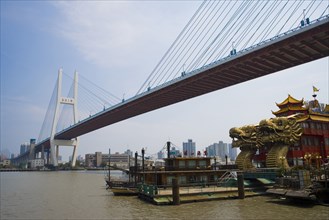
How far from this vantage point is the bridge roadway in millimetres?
29156

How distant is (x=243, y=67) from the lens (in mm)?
38312

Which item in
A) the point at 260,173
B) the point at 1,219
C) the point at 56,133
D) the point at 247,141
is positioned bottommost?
the point at 1,219

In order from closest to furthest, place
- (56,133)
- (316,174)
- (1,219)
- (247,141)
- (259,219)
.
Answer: (259,219) < (1,219) < (316,174) < (247,141) < (56,133)

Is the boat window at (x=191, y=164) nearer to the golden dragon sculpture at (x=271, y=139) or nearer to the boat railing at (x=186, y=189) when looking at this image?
the boat railing at (x=186, y=189)

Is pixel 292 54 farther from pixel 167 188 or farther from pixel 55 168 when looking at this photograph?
pixel 55 168

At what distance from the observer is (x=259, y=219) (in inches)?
673

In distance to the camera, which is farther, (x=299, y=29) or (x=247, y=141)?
(x=247, y=141)

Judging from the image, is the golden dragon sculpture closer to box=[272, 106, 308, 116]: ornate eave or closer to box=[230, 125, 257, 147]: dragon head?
box=[230, 125, 257, 147]: dragon head

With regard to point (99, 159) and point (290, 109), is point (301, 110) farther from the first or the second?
point (99, 159)

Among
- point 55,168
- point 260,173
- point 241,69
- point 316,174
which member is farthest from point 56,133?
point 316,174

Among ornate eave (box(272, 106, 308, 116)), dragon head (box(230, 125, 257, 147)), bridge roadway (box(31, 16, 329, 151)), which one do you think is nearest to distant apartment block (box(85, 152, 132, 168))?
bridge roadway (box(31, 16, 329, 151))

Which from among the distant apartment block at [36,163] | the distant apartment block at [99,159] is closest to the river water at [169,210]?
the distant apartment block at [36,163]

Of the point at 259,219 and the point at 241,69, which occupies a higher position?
the point at 241,69

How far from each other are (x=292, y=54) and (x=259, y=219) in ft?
73.6
